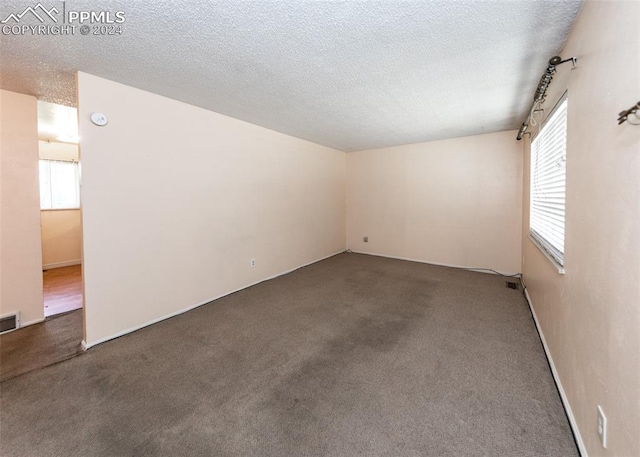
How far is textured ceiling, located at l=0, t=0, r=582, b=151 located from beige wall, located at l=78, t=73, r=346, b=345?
0.33 meters

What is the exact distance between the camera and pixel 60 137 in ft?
14.9

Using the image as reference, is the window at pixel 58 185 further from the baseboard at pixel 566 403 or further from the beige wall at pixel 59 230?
the baseboard at pixel 566 403

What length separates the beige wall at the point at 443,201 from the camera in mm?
4156

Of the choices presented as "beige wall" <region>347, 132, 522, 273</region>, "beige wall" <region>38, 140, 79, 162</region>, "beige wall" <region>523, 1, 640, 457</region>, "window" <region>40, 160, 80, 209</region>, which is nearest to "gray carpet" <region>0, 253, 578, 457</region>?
"beige wall" <region>523, 1, 640, 457</region>

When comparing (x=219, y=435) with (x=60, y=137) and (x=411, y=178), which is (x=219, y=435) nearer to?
(x=411, y=178)

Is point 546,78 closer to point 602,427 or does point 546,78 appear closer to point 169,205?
point 602,427

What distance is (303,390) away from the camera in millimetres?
1747

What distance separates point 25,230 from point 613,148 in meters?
4.46

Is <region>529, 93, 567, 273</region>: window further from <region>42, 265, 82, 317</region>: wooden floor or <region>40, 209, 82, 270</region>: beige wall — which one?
<region>40, 209, 82, 270</region>: beige wall

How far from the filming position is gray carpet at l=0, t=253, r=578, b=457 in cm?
137

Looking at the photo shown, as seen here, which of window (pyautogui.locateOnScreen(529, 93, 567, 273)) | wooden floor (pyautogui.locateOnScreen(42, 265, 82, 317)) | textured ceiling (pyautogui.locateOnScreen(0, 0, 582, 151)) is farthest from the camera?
wooden floor (pyautogui.locateOnScreen(42, 265, 82, 317))

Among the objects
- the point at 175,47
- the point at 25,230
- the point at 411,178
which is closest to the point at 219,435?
the point at 175,47

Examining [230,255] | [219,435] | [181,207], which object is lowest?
[219,435]

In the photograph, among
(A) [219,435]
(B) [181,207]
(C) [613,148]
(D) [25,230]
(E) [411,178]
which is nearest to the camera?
(C) [613,148]
